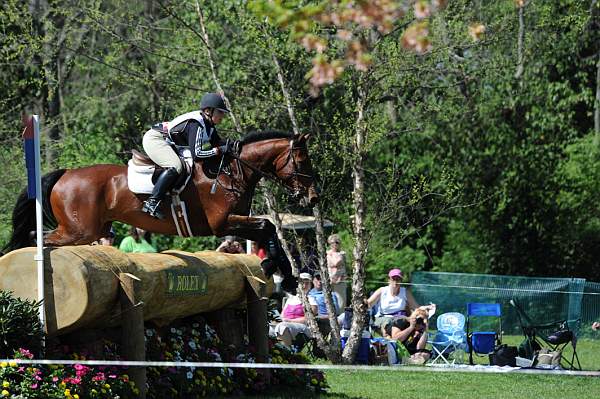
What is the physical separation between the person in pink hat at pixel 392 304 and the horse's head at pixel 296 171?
3.94m

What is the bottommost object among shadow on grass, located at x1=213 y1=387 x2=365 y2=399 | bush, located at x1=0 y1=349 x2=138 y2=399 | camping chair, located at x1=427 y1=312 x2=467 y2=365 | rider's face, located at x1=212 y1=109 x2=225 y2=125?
camping chair, located at x1=427 y1=312 x2=467 y2=365

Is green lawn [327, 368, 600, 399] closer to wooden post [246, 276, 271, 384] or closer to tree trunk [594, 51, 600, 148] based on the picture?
wooden post [246, 276, 271, 384]

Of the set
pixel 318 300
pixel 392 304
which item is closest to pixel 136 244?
pixel 318 300

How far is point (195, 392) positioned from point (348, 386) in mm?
2605

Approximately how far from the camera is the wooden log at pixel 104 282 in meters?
7.62

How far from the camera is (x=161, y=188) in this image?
10.5 meters

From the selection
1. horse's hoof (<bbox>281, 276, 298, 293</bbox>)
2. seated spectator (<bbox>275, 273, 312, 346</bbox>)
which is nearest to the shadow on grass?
horse's hoof (<bbox>281, 276, 298, 293</bbox>)

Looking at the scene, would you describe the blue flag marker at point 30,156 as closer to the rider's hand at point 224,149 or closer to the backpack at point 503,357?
the rider's hand at point 224,149

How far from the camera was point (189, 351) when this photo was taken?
9406 mm

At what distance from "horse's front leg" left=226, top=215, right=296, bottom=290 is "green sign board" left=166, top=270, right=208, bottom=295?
1277 mm

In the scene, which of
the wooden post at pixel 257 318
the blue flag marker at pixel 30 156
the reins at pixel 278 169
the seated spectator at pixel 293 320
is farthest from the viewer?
the seated spectator at pixel 293 320

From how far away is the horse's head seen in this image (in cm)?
1109

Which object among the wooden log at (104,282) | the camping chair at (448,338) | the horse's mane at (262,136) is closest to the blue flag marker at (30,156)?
the wooden log at (104,282)

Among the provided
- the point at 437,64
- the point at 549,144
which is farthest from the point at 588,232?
the point at 437,64
